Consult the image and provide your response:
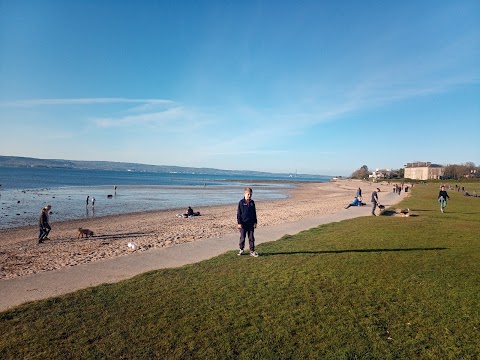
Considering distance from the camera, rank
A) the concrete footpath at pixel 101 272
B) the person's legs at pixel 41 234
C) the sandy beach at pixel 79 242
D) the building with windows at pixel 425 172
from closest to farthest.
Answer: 1. the concrete footpath at pixel 101 272
2. the sandy beach at pixel 79 242
3. the person's legs at pixel 41 234
4. the building with windows at pixel 425 172

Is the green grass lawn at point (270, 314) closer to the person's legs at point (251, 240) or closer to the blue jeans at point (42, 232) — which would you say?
the person's legs at point (251, 240)

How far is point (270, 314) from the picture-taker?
16.8 ft

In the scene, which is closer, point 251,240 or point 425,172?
point 251,240

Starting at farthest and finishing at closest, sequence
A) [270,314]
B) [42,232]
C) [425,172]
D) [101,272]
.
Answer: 1. [425,172]
2. [42,232]
3. [101,272]
4. [270,314]

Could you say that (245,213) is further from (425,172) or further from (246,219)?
(425,172)

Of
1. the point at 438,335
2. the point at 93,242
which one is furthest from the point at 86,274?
the point at 438,335

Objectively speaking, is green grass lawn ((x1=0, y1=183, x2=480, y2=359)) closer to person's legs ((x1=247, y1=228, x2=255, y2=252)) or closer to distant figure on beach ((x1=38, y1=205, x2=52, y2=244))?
person's legs ((x1=247, y1=228, x2=255, y2=252))

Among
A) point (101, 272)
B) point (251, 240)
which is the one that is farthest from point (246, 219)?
point (101, 272)

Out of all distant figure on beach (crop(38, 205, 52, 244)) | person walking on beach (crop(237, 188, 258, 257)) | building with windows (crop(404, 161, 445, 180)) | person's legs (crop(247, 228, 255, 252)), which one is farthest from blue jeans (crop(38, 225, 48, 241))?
building with windows (crop(404, 161, 445, 180))

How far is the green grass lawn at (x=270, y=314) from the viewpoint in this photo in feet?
13.6

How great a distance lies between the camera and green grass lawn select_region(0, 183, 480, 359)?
13.6 ft

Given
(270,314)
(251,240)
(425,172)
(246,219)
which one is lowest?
(270,314)

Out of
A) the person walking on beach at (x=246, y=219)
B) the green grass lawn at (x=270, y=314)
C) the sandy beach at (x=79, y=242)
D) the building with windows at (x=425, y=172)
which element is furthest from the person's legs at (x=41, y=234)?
the building with windows at (x=425, y=172)

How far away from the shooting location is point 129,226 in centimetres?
1783
